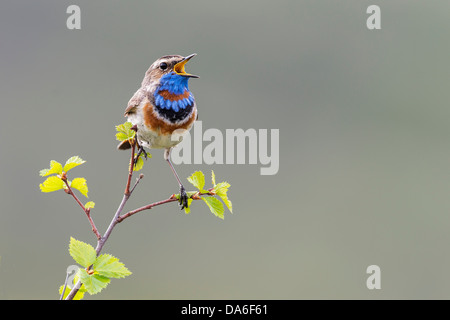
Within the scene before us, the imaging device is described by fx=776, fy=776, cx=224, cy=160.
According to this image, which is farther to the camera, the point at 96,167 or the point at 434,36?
the point at 434,36

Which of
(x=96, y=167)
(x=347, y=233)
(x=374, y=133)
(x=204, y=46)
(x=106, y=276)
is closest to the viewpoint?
(x=106, y=276)

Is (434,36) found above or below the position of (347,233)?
above

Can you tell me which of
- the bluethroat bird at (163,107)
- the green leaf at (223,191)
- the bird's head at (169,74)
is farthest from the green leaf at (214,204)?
the bird's head at (169,74)

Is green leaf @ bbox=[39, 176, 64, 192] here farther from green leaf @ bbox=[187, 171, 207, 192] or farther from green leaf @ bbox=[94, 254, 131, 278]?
green leaf @ bbox=[187, 171, 207, 192]

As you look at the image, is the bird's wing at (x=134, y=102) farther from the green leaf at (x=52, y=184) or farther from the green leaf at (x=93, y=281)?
the green leaf at (x=93, y=281)

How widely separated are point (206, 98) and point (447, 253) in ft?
45.2

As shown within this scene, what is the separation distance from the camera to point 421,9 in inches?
1900

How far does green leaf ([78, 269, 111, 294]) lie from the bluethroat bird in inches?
73.1

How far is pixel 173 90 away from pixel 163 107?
157mm

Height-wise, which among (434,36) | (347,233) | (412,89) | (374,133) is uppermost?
(434,36)

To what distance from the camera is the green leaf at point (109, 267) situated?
3783mm

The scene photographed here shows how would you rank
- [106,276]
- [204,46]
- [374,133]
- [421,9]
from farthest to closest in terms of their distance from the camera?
1. [421,9]
2. [204,46]
3. [374,133]
4. [106,276]

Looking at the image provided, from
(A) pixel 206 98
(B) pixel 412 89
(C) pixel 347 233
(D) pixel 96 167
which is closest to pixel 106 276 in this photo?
(D) pixel 96 167

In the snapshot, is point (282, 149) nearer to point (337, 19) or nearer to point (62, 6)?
point (337, 19)
